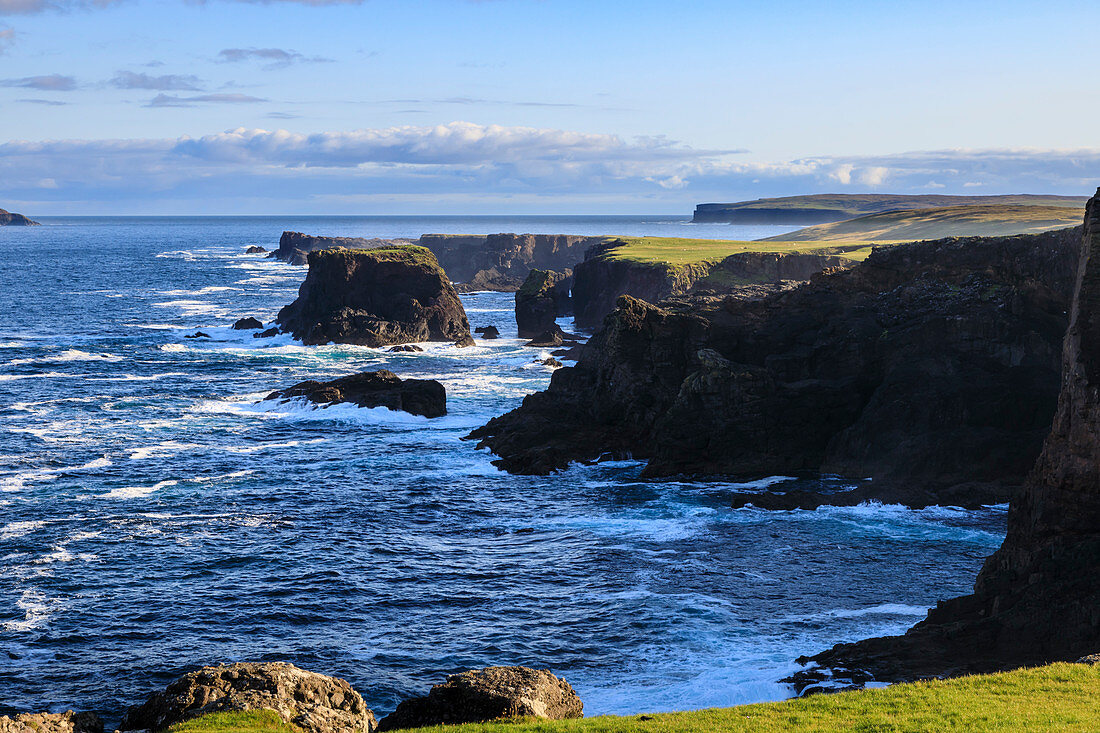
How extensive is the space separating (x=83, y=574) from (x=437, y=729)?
25.4 m

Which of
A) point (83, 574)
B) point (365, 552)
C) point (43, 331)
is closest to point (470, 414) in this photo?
point (365, 552)

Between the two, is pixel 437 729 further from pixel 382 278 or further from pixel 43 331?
pixel 43 331

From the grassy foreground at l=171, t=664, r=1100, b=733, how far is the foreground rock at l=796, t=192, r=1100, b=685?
5.29 meters

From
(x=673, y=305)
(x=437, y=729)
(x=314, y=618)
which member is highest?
(x=673, y=305)

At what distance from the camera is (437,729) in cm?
2242

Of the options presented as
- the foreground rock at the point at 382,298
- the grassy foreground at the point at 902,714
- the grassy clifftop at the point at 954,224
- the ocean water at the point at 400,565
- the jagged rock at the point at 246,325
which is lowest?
the ocean water at the point at 400,565

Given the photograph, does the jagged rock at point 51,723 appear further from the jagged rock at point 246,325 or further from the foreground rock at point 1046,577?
the jagged rock at point 246,325

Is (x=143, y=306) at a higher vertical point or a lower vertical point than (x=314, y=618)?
higher

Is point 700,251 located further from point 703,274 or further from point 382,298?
point 382,298

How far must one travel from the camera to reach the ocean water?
32344 millimetres

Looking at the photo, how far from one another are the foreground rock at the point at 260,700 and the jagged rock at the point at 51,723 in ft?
3.55

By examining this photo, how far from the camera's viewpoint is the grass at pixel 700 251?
122m

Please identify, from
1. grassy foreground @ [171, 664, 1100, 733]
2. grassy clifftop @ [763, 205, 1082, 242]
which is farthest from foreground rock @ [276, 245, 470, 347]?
grassy foreground @ [171, 664, 1100, 733]

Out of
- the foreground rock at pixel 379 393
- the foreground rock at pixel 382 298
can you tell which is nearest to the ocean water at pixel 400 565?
the foreground rock at pixel 379 393
